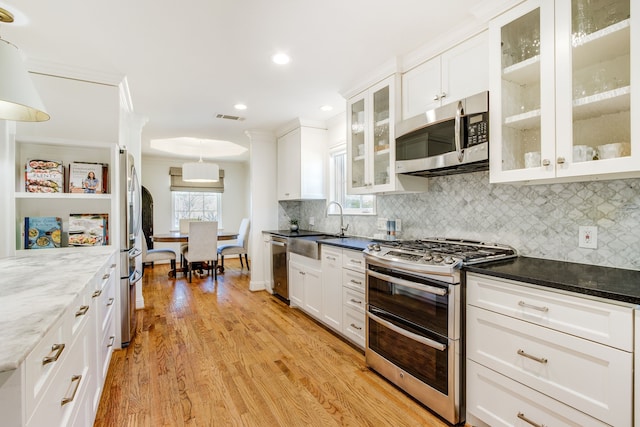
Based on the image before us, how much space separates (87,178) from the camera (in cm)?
255

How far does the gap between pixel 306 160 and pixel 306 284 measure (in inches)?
63.3

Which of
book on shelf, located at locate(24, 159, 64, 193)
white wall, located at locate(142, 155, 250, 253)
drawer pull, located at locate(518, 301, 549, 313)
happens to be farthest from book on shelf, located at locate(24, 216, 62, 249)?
white wall, located at locate(142, 155, 250, 253)

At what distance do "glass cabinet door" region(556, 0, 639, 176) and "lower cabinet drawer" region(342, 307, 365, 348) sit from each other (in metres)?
1.79

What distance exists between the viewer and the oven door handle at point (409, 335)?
1.81m

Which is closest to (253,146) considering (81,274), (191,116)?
(191,116)

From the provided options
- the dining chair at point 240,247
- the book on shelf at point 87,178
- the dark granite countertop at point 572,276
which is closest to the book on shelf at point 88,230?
the book on shelf at point 87,178

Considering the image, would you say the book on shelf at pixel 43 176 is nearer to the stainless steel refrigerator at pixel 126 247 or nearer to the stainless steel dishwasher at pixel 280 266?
the stainless steel refrigerator at pixel 126 247

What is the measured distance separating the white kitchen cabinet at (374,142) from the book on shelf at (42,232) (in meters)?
2.45

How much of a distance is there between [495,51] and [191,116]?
3378mm

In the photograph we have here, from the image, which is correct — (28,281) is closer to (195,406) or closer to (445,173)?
(195,406)

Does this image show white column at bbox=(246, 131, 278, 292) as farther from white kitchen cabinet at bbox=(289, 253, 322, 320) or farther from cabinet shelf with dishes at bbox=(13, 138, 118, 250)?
cabinet shelf with dishes at bbox=(13, 138, 118, 250)

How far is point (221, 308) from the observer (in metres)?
3.88

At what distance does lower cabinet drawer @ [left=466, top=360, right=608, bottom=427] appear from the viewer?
1.37 metres

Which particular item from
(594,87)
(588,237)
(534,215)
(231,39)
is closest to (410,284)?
(534,215)
